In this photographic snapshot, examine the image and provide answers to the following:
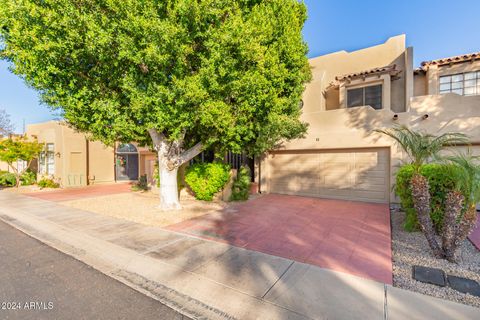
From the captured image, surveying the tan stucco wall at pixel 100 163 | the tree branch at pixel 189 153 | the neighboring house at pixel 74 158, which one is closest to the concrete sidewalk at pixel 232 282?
the tree branch at pixel 189 153

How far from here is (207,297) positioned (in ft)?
10.9

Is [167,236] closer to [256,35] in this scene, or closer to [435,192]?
[256,35]

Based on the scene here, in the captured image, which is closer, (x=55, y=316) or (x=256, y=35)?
(x=55, y=316)

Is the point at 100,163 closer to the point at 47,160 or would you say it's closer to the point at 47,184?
the point at 47,160

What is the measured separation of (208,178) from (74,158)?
12.4 m

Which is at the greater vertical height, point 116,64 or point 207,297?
point 116,64

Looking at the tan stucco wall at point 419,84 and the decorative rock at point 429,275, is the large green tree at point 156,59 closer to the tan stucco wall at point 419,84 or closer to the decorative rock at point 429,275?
the decorative rock at point 429,275

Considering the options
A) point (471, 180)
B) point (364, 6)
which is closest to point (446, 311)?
point (471, 180)

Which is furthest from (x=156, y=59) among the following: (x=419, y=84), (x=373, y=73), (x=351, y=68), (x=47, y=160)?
(x=47, y=160)

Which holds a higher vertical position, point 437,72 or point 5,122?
point 5,122

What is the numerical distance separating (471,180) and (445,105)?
6.05 meters

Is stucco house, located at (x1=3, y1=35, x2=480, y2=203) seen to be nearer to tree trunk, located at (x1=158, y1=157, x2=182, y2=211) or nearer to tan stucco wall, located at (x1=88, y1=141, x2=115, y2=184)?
tree trunk, located at (x1=158, y1=157, x2=182, y2=211)

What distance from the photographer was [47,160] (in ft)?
55.9

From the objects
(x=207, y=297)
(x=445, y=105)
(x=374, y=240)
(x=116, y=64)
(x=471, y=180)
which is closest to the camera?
(x=207, y=297)
